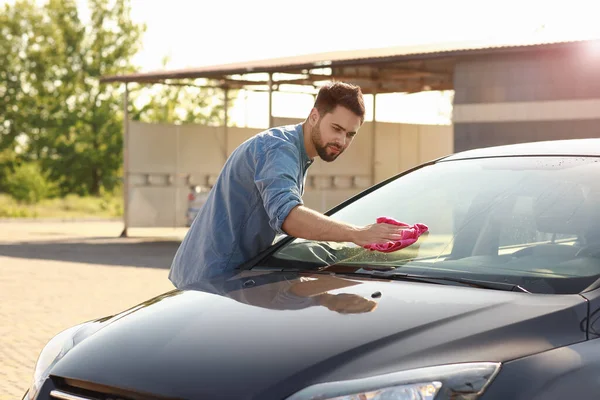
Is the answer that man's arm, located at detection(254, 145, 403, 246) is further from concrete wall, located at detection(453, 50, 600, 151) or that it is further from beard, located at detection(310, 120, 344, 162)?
concrete wall, located at detection(453, 50, 600, 151)

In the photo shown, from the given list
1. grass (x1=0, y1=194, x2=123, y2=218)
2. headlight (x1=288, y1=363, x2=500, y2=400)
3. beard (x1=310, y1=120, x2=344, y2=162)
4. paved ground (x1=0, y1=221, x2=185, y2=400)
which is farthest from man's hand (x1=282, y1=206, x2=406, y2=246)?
grass (x1=0, y1=194, x2=123, y2=218)

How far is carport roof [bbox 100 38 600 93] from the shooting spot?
1997 centimetres

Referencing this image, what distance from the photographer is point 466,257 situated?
3871 mm

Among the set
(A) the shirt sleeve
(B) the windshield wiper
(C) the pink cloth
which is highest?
(A) the shirt sleeve

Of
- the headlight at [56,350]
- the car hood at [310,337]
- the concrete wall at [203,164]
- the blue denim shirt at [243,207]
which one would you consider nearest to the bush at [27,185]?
the concrete wall at [203,164]

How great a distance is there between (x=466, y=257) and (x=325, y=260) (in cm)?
56

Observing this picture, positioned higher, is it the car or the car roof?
the car roof

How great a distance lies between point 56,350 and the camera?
3.79 meters

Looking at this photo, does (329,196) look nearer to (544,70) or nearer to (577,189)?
(544,70)

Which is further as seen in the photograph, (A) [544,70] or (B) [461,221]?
(A) [544,70]

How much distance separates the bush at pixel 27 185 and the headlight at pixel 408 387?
50914 mm

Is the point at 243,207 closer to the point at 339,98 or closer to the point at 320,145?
the point at 320,145

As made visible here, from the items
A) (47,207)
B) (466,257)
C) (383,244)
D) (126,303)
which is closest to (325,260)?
(383,244)

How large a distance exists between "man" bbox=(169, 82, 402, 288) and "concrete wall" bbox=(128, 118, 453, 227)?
68.4 ft
